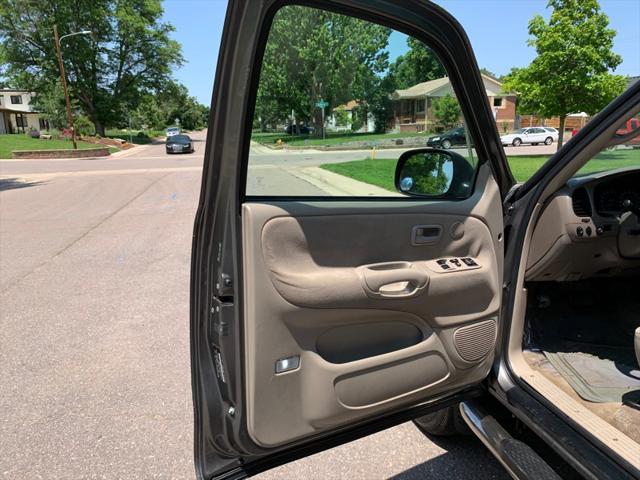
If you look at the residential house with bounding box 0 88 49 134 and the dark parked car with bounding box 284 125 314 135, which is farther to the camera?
the residential house with bounding box 0 88 49 134

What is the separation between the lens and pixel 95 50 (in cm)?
4272

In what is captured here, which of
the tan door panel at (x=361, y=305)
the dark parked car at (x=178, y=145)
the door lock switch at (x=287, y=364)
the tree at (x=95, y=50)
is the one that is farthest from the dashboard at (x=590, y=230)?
the tree at (x=95, y=50)

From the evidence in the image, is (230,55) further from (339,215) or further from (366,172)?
(366,172)

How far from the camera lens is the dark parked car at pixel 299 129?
1865 millimetres

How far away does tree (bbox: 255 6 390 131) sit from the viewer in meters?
1.56

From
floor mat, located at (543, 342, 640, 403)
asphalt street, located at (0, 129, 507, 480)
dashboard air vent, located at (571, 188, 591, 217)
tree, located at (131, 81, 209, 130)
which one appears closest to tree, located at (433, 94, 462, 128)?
asphalt street, located at (0, 129, 507, 480)

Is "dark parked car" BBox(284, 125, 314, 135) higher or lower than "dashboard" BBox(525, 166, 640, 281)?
higher

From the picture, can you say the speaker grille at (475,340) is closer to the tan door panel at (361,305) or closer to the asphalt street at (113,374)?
the tan door panel at (361,305)

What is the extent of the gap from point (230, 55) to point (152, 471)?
214cm

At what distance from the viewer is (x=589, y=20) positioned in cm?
1559

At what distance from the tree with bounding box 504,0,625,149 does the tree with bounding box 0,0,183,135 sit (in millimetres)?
38985

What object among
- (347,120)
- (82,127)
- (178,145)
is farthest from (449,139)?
(82,127)

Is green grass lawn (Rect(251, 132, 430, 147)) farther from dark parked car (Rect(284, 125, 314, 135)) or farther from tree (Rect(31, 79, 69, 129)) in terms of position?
tree (Rect(31, 79, 69, 129))

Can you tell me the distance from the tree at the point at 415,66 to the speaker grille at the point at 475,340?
109 cm
